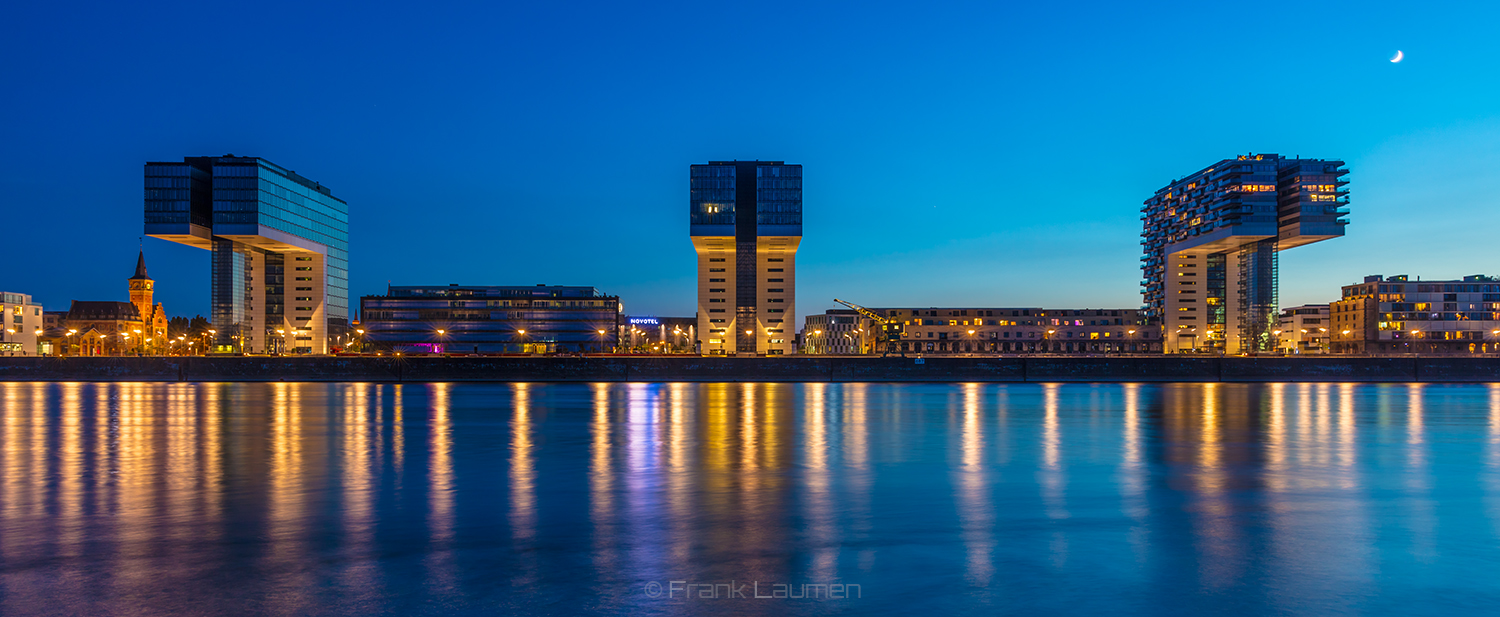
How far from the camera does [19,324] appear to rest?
155750mm

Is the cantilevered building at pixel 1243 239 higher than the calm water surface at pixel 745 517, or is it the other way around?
the cantilevered building at pixel 1243 239

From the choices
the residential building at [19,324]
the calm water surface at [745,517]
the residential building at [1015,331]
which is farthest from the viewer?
the residential building at [1015,331]

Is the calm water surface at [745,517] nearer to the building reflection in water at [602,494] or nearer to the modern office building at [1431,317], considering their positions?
the building reflection in water at [602,494]

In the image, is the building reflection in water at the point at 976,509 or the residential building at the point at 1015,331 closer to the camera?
the building reflection in water at the point at 976,509

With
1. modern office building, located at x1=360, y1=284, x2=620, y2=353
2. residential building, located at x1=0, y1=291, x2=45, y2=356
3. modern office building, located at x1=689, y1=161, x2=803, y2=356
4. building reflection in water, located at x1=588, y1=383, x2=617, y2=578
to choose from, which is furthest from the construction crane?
residential building, located at x1=0, y1=291, x2=45, y2=356

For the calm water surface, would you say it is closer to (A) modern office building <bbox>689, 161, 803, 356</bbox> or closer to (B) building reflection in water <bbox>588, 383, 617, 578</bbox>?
(B) building reflection in water <bbox>588, 383, 617, 578</bbox>

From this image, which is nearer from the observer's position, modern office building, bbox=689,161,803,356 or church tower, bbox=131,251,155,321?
modern office building, bbox=689,161,803,356

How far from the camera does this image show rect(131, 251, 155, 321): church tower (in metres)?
191

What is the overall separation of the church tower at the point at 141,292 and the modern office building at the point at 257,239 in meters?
32.1

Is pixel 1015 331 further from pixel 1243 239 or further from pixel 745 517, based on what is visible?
pixel 745 517

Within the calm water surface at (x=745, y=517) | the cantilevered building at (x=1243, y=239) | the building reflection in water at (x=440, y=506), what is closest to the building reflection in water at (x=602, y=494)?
the calm water surface at (x=745, y=517)

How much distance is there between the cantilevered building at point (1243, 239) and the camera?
16162 cm

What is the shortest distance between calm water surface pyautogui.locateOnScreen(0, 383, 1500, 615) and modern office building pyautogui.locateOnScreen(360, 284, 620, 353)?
464 ft

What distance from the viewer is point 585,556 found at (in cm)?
1082
